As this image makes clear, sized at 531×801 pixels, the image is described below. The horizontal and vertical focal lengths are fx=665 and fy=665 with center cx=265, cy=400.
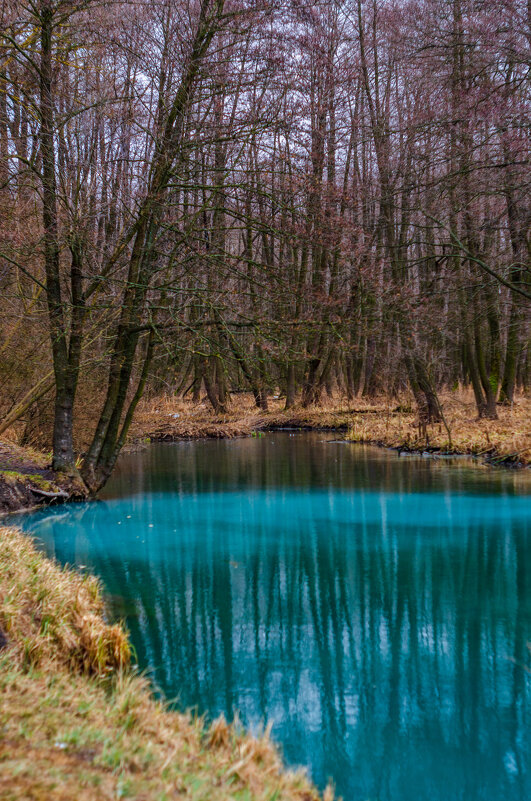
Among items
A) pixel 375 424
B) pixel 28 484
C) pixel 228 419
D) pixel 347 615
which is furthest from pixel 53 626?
pixel 228 419

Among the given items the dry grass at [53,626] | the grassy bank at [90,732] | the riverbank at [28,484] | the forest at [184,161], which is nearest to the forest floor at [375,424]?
the forest at [184,161]

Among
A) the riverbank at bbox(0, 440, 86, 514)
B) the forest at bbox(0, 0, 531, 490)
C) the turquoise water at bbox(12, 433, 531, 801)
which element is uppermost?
the forest at bbox(0, 0, 531, 490)

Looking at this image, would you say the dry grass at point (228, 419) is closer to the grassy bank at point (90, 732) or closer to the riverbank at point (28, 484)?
the riverbank at point (28, 484)

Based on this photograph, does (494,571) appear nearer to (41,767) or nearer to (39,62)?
(41,767)

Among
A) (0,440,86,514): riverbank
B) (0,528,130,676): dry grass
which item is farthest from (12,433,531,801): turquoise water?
(0,528,130,676): dry grass

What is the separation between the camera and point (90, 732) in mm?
2932

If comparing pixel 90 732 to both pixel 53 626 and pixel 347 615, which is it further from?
pixel 347 615

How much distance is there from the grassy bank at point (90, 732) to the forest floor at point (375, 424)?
40.7 ft

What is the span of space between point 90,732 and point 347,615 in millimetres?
3857

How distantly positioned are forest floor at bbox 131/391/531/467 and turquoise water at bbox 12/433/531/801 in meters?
3.42

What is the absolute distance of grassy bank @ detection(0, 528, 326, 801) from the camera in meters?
2.45

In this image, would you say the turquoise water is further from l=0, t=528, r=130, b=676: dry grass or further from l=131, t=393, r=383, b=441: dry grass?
l=131, t=393, r=383, b=441: dry grass

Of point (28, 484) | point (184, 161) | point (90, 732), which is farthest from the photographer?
point (28, 484)

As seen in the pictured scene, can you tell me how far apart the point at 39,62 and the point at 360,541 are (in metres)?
8.96
